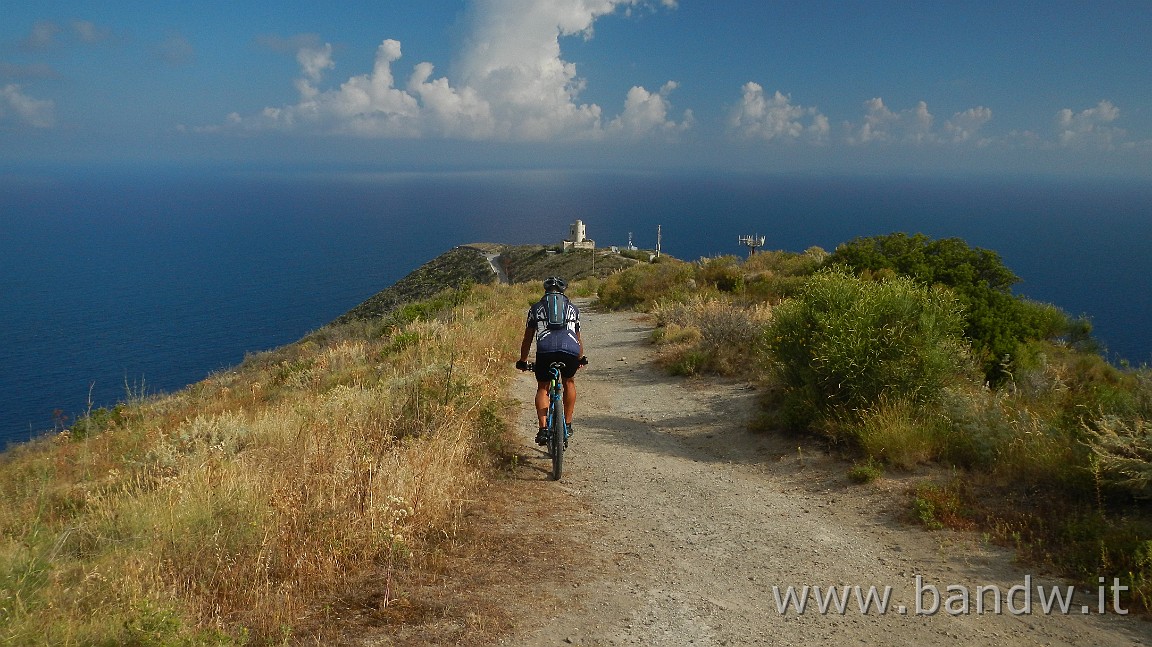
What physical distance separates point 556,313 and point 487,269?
214ft

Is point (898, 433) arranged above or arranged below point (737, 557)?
above

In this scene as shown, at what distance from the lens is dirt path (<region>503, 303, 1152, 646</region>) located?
3.91 metres

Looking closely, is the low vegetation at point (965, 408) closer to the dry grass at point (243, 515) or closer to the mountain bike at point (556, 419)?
the mountain bike at point (556, 419)

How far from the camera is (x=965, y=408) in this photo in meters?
6.79

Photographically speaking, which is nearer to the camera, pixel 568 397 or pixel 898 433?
pixel 898 433

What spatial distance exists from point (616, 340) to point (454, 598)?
11934 mm

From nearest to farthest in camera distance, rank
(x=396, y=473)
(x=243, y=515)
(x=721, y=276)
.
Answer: (x=243, y=515) → (x=396, y=473) → (x=721, y=276)

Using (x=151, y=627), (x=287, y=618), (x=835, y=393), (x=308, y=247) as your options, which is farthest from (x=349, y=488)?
(x=308, y=247)

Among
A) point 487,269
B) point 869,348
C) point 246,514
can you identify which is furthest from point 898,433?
point 487,269

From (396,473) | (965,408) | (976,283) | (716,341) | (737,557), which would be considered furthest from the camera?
(976,283)

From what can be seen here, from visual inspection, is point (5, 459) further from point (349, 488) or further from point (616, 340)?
point (616, 340)

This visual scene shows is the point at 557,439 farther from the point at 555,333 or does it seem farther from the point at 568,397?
the point at 555,333

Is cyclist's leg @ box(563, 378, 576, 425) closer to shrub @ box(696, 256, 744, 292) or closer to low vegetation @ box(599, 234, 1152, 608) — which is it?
low vegetation @ box(599, 234, 1152, 608)

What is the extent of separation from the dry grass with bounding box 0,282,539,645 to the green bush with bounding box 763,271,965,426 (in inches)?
150
